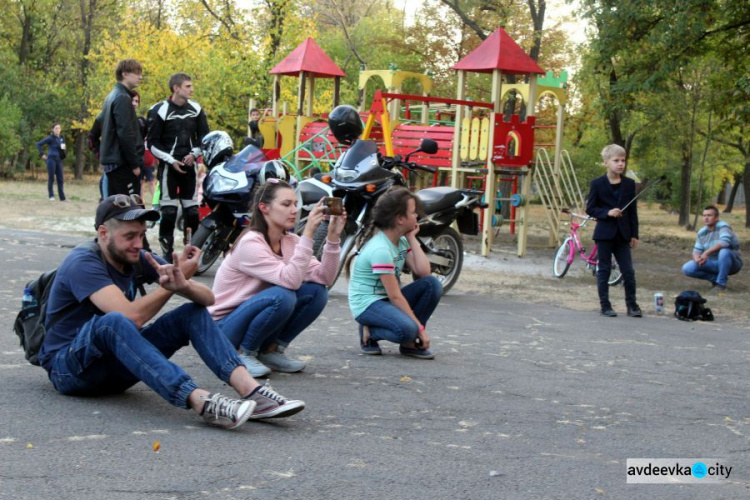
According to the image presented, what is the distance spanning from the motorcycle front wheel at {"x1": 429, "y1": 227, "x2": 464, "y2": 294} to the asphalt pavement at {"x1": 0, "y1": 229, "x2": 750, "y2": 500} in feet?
9.55

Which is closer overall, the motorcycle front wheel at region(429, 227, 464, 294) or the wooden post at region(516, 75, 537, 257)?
the motorcycle front wheel at region(429, 227, 464, 294)

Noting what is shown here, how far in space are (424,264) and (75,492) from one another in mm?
3803

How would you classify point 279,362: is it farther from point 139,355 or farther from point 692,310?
point 692,310

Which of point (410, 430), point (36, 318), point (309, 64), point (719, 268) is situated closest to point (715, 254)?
point (719, 268)

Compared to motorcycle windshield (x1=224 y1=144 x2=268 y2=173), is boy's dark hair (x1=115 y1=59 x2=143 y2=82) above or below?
above

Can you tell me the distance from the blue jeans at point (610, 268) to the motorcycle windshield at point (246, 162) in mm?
3533

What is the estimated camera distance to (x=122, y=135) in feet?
32.8

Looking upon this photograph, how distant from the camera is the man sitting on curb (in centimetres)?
453

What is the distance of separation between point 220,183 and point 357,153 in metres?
1.43

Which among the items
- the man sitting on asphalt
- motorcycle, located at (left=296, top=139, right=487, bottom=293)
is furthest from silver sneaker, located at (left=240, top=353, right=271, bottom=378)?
the man sitting on asphalt

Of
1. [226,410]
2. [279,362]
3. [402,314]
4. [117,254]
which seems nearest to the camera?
[226,410]

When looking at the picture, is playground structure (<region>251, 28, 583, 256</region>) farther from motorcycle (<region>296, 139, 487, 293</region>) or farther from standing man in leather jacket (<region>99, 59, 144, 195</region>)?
standing man in leather jacket (<region>99, 59, 144, 195</region>)

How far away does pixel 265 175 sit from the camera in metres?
9.86

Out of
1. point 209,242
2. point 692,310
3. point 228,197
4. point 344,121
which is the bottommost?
point 692,310
